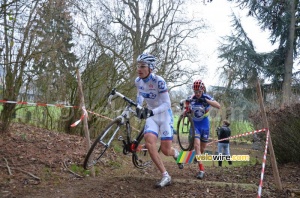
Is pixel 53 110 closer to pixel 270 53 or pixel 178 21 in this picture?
pixel 178 21

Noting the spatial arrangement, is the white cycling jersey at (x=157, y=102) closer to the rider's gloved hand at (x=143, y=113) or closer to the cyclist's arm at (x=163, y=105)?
the cyclist's arm at (x=163, y=105)

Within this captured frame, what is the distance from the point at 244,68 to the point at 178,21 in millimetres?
6055

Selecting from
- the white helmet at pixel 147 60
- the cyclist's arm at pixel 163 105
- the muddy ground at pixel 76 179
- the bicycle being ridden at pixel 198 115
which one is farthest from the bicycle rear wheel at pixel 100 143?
the bicycle being ridden at pixel 198 115

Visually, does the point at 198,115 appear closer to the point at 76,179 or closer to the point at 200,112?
the point at 200,112

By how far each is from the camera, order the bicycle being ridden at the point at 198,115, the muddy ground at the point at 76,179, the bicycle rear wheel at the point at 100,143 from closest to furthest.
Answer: the muddy ground at the point at 76,179 → the bicycle rear wheel at the point at 100,143 → the bicycle being ridden at the point at 198,115

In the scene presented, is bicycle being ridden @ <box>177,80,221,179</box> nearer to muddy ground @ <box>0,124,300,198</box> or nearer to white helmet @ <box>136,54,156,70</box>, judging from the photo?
muddy ground @ <box>0,124,300,198</box>

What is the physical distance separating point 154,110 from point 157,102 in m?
0.38

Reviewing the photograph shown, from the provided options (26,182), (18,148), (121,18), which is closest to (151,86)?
(26,182)

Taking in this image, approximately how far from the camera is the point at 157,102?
5398 mm

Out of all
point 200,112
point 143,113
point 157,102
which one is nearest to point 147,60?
point 157,102

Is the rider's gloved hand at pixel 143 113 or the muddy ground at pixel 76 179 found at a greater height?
the rider's gloved hand at pixel 143 113

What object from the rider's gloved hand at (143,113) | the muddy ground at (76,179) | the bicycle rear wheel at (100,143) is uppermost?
the rider's gloved hand at (143,113)

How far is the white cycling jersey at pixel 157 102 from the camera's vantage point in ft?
17.1

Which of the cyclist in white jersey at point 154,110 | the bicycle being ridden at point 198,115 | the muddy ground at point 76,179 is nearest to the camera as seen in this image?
the muddy ground at point 76,179
